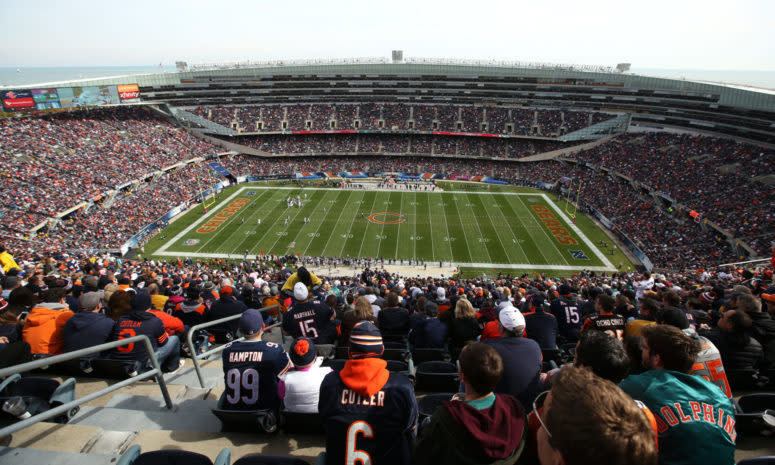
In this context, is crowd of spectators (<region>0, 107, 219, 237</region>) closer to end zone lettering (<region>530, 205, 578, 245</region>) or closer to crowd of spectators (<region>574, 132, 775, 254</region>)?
end zone lettering (<region>530, 205, 578, 245</region>)

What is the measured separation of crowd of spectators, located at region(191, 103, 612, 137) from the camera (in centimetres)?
6138

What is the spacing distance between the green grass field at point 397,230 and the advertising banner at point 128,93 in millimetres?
23293

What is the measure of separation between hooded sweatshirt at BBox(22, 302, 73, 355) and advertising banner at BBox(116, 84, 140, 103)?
6193cm

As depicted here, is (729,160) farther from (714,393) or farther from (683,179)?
(714,393)

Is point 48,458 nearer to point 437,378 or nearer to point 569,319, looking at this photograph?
point 437,378

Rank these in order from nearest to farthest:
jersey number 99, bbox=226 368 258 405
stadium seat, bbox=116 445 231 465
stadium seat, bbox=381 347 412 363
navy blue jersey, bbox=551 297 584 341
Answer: stadium seat, bbox=116 445 231 465 → jersey number 99, bbox=226 368 258 405 → stadium seat, bbox=381 347 412 363 → navy blue jersey, bbox=551 297 584 341

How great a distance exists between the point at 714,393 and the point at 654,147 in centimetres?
5554

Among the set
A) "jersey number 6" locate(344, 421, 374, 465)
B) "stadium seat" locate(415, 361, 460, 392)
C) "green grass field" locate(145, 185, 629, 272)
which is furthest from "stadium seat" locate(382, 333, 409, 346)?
"green grass field" locate(145, 185, 629, 272)

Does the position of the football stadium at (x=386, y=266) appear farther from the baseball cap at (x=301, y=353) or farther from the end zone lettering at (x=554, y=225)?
the end zone lettering at (x=554, y=225)

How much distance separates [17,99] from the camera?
140ft

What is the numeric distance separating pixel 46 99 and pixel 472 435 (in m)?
61.8

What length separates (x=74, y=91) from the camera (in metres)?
48.1

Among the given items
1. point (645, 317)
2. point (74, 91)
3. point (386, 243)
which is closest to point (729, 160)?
point (386, 243)

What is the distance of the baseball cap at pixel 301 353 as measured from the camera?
4.32 metres
